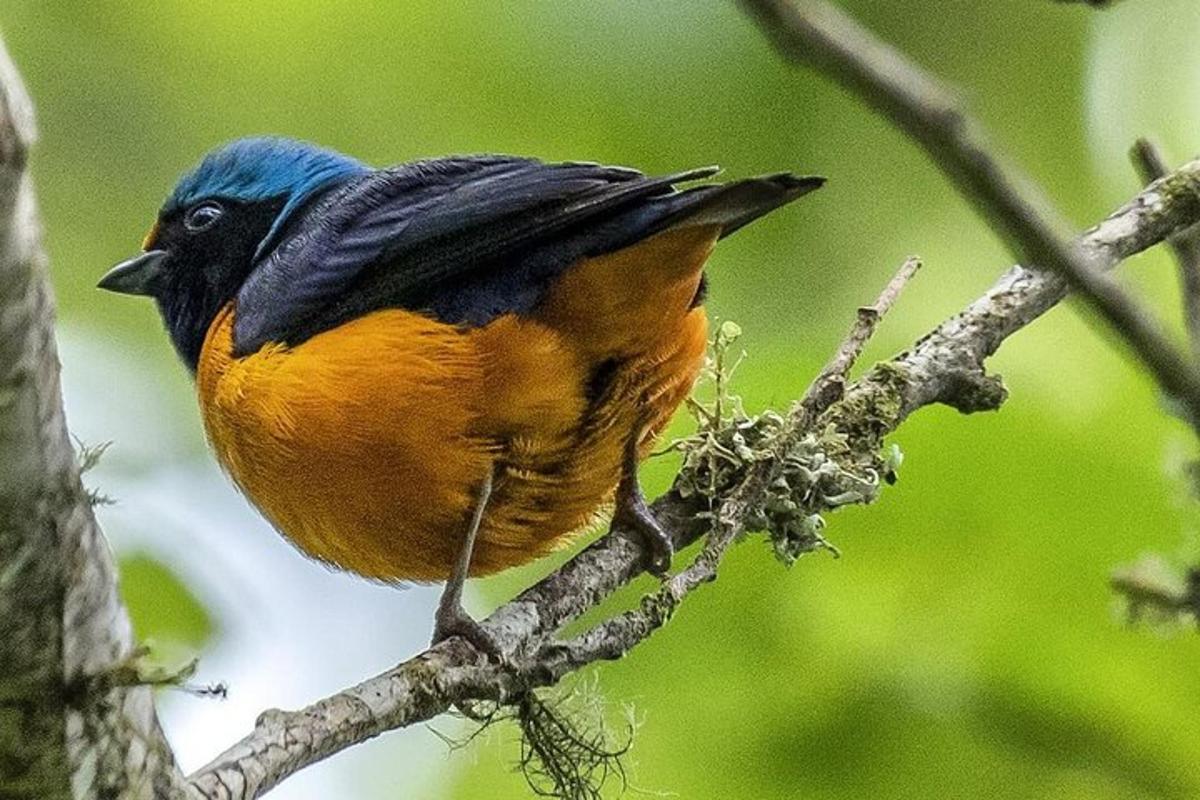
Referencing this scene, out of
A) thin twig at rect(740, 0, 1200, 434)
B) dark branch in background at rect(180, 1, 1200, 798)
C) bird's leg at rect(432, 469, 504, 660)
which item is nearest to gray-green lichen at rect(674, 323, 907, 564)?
dark branch in background at rect(180, 1, 1200, 798)

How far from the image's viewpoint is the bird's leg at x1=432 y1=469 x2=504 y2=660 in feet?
10.7

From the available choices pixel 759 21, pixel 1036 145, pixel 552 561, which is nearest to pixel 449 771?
pixel 552 561

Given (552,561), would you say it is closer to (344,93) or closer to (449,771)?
(449,771)

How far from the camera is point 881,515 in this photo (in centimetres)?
389

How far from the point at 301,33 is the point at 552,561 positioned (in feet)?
7.30

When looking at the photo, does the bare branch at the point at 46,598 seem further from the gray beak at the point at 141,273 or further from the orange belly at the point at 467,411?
the gray beak at the point at 141,273

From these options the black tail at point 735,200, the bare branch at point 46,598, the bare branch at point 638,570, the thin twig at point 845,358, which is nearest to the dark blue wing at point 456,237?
the black tail at point 735,200

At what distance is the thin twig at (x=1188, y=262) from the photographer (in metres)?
2.25

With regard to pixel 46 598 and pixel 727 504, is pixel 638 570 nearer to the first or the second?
pixel 727 504

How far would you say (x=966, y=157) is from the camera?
4.11 feet

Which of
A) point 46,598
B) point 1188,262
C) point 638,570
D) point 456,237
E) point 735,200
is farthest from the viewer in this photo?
point 456,237

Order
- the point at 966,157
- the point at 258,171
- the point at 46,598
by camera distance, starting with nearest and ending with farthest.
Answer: the point at 966,157
the point at 46,598
the point at 258,171

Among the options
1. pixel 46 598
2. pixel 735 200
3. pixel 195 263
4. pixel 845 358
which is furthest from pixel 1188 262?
pixel 195 263

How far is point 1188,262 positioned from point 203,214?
320 centimetres
